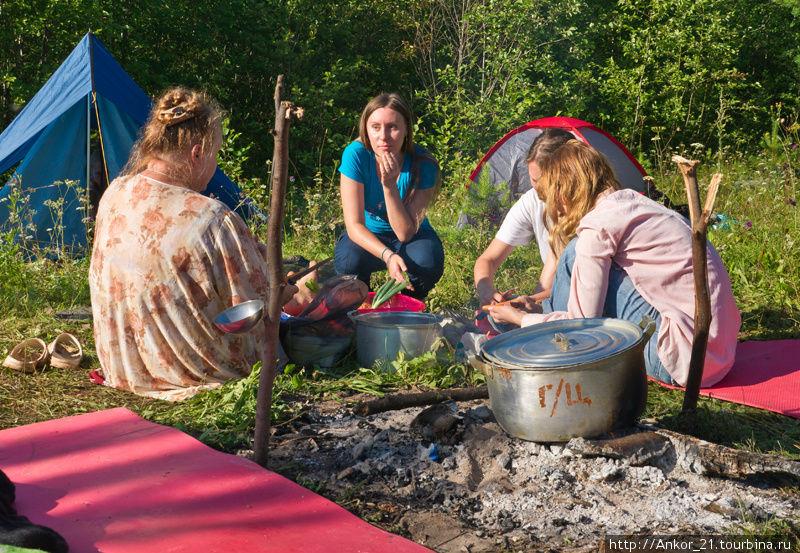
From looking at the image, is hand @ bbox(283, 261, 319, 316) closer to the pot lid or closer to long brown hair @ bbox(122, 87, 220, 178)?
long brown hair @ bbox(122, 87, 220, 178)

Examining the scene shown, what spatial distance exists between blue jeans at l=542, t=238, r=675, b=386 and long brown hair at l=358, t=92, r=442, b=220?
4.90 feet

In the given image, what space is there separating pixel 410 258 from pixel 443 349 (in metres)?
1.20

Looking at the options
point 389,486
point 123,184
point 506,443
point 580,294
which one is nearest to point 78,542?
point 389,486

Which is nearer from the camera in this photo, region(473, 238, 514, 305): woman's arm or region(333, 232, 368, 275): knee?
region(473, 238, 514, 305): woman's arm

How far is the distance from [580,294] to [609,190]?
1.76 feet

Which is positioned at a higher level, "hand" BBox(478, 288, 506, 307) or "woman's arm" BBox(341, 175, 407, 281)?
"woman's arm" BBox(341, 175, 407, 281)

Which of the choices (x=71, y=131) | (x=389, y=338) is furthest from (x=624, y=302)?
(x=71, y=131)

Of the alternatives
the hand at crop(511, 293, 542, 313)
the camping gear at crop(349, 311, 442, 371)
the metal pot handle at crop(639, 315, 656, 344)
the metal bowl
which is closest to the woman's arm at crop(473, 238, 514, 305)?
the hand at crop(511, 293, 542, 313)

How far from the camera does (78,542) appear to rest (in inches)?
74.5

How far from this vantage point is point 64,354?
3.68 metres

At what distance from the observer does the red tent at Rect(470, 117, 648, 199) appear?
668 centimetres

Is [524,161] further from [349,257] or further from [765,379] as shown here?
[765,379]

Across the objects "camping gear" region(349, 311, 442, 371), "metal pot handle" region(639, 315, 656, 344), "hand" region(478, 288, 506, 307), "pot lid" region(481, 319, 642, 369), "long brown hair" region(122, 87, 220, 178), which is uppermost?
"long brown hair" region(122, 87, 220, 178)

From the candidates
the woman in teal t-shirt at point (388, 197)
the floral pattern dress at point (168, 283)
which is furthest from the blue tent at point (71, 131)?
the floral pattern dress at point (168, 283)
